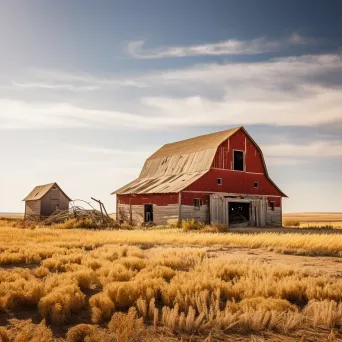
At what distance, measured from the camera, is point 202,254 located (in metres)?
12.6

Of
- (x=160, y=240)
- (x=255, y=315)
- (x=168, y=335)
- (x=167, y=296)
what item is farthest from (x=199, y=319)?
(x=160, y=240)

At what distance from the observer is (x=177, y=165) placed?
34.6 metres

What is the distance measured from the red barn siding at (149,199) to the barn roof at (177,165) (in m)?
0.45

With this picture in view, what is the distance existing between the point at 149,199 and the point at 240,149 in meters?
8.60

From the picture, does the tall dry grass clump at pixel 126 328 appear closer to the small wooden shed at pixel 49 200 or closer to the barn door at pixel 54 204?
the small wooden shed at pixel 49 200

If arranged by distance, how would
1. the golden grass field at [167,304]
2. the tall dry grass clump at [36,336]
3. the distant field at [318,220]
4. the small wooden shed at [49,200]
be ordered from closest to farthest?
1. the tall dry grass clump at [36,336]
2. the golden grass field at [167,304]
3. the distant field at [318,220]
4. the small wooden shed at [49,200]

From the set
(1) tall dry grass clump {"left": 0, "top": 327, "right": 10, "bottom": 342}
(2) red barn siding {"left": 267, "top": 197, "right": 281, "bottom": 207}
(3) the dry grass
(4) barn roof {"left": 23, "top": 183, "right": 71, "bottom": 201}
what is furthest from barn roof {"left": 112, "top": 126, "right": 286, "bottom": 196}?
(1) tall dry grass clump {"left": 0, "top": 327, "right": 10, "bottom": 342}

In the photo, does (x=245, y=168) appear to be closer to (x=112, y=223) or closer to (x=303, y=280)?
(x=112, y=223)

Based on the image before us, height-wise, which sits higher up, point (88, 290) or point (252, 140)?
point (252, 140)

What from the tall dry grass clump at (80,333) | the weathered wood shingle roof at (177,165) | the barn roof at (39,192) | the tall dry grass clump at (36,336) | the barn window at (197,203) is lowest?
the tall dry grass clump at (80,333)

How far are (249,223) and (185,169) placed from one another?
689 centimetres

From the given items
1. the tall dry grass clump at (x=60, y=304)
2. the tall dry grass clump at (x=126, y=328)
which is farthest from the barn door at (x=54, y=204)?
the tall dry grass clump at (x=126, y=328)

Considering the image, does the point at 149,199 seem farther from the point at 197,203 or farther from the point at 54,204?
the point at 54,204

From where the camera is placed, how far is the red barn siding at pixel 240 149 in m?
30.9
